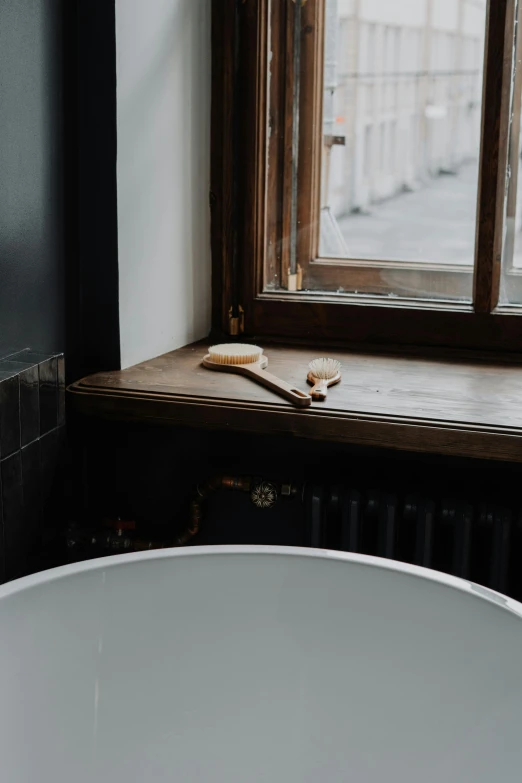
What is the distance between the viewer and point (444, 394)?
5.54 ft

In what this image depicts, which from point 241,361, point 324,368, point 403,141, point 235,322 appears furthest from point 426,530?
point 403,141

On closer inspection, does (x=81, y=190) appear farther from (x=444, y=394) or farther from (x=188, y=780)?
(x=188, y=780)

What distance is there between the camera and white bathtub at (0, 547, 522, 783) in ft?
4.05

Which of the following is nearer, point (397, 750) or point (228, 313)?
point (397, 750)

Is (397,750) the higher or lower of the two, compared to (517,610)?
lower

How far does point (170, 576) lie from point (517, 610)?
48cm

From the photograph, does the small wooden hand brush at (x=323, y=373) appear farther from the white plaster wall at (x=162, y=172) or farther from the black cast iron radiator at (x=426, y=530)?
the white plaster wall at (x=162, y=172)

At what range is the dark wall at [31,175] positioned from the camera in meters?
1.58

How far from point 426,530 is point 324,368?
35cm

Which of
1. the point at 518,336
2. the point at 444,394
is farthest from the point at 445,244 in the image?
the point at 444,394

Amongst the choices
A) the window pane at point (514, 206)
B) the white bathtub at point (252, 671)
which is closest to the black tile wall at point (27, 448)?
the white bathtub at point (252, 671)

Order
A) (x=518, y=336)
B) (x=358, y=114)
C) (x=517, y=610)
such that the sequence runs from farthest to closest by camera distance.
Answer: (x=358, y=114) < (x=518, y=336) < (x=517, y=610)

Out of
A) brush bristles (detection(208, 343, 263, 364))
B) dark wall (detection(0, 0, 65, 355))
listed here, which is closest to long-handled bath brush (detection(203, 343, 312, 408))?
brush bristles (detection(208, 343, 263, 364))

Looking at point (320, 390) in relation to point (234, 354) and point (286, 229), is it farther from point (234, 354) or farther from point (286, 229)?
point (286, 229)
